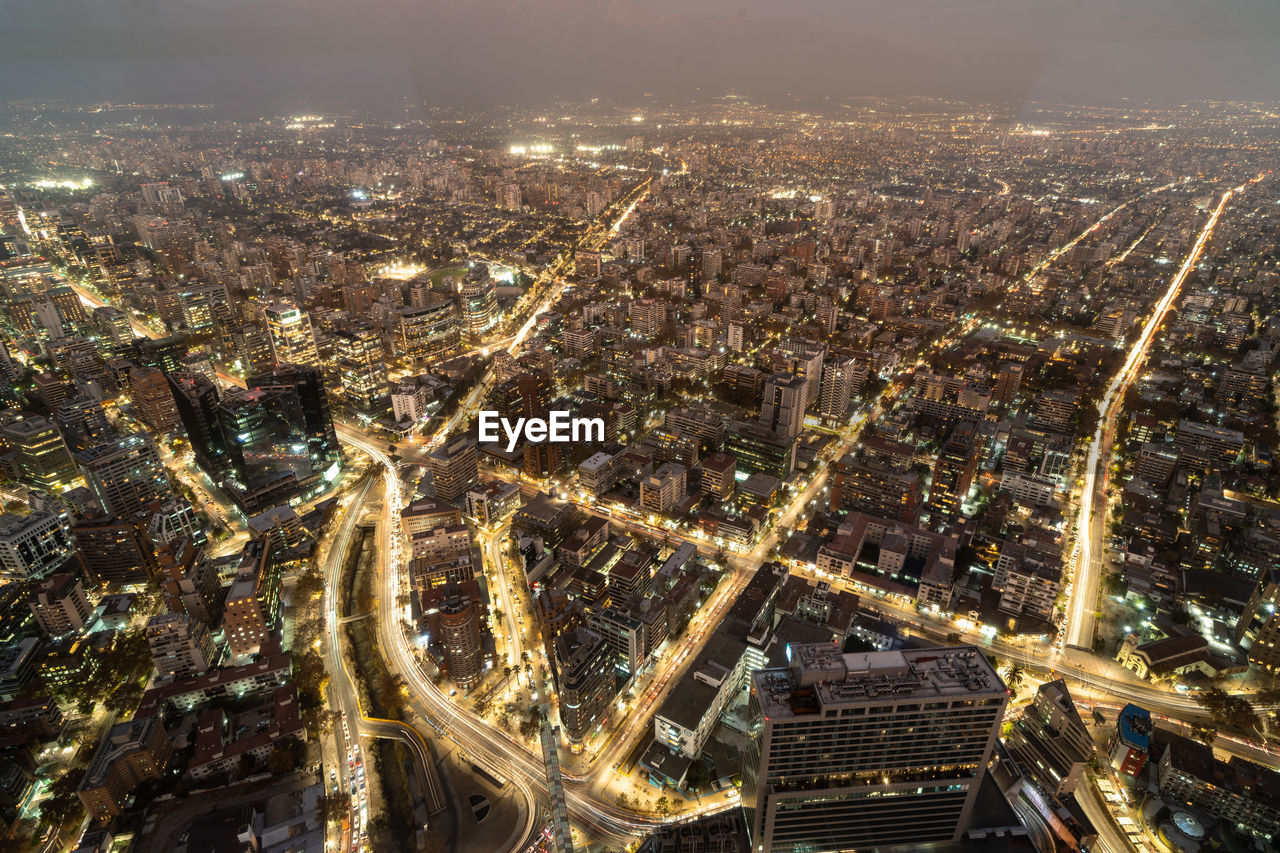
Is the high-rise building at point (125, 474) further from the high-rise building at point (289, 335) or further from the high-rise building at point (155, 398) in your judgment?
the high-rise building at point (289, 335)

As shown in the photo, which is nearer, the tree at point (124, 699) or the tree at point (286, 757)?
the tree at point (286, 757)

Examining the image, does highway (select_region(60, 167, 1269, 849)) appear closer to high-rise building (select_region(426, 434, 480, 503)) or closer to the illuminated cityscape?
the illuminated cityscape

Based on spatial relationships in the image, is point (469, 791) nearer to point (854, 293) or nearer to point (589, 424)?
point (589, 424)

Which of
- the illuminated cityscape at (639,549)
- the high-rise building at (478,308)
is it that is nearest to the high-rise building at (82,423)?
the illuminated cityscape at (639,549)

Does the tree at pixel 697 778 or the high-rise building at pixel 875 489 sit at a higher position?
the high-rise building at pixel 875 489

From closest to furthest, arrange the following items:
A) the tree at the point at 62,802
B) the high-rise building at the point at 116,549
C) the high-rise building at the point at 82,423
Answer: the tree at the point at 62,802
the high-rise building at the point at 116,549
the high-rise building at the point at 82,423

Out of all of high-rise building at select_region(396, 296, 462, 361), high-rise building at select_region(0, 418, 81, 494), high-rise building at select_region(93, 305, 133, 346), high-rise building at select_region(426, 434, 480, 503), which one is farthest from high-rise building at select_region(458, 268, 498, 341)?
high-rise building at select_region(0, 418, 81, 494)
